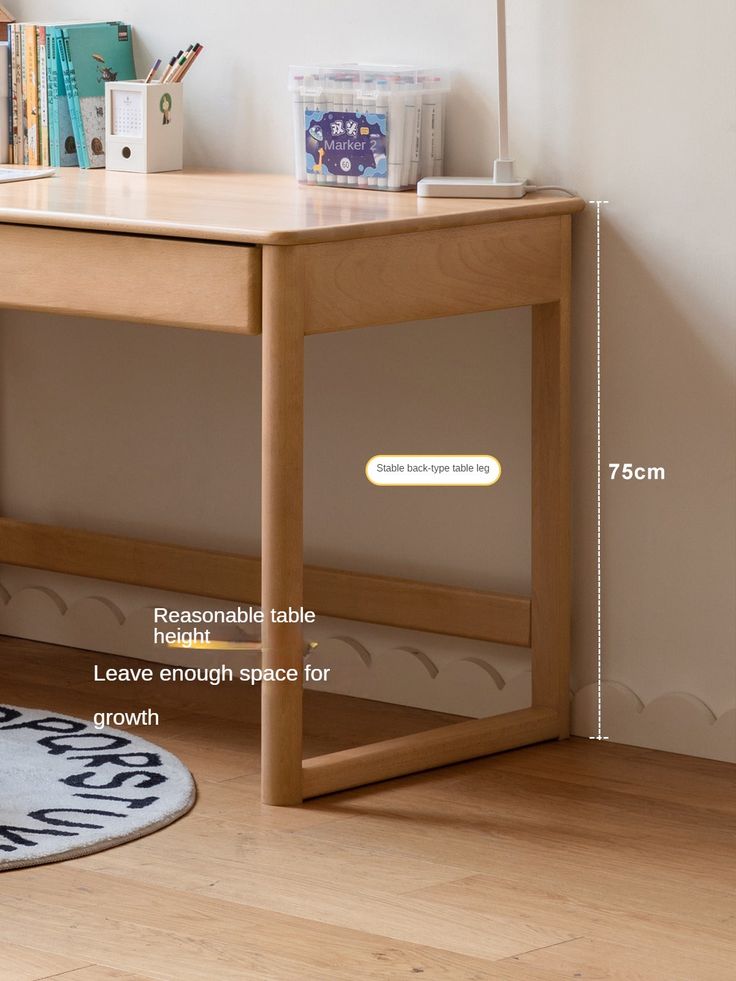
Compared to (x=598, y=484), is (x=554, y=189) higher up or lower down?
higher up

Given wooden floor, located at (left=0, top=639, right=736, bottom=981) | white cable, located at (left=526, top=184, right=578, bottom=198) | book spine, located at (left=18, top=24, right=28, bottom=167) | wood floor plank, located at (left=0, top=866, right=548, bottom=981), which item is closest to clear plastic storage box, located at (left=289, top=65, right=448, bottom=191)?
white cable, located at (left=526, top=184, right=578, bottom=198)

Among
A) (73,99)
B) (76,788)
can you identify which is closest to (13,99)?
(73,99)

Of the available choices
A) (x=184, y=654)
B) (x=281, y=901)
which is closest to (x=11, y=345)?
(x=184, y=654)

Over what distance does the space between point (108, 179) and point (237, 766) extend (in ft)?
2.77

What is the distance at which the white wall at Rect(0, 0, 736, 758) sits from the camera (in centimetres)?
217

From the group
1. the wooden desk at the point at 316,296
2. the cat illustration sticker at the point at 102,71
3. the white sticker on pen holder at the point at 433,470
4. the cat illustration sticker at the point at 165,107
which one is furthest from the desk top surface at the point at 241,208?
the white sticker on pen holder at the point at 433,470

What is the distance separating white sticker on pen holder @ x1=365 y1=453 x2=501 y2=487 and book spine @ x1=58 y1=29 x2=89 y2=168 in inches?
24.9

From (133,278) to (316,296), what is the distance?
212 mm

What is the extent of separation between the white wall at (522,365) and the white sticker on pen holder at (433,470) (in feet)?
0.06

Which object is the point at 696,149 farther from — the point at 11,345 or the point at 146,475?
the point at 11,345

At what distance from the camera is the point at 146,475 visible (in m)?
2.70

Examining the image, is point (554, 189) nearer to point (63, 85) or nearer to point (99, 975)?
point (63, 85)

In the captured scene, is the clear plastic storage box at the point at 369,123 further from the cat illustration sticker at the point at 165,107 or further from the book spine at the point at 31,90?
the book spine at the point at 31,90

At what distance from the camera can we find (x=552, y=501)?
225 centimetres
